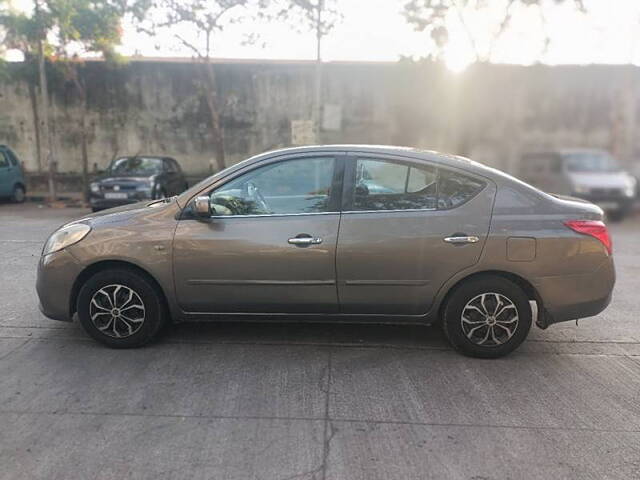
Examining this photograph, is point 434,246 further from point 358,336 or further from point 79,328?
point 79,328

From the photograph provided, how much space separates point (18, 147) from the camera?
57.7 ft

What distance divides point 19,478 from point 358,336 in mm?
2603

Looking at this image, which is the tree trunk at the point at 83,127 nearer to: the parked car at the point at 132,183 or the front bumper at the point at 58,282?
the parked car at the point at 132,183

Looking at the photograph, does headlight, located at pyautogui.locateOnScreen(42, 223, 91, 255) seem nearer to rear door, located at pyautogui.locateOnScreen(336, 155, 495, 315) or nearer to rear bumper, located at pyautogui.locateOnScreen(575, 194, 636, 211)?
rear door, located at pyautogui.locateOnScreen(336, 155, 495, 315)

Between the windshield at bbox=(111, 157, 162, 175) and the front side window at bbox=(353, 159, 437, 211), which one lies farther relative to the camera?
the windshield at bbox=(111, 157, 162, 175)

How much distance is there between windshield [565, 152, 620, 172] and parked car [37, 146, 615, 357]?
31.5 ft

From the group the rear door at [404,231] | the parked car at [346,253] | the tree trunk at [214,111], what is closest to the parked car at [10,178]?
the tree trunk at [214,111]

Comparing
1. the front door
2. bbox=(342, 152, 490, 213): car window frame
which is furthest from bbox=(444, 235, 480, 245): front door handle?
the front door

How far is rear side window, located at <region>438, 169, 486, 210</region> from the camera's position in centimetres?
384

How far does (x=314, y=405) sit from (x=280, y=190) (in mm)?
1644

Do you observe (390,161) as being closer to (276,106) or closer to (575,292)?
(575,292)

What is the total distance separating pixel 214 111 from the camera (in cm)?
1669

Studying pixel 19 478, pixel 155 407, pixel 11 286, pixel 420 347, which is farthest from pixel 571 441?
pixel 11 286

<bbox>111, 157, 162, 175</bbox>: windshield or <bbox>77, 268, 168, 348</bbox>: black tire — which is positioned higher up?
<bbox>111, 157, 162, 175</bbox>: windshield
